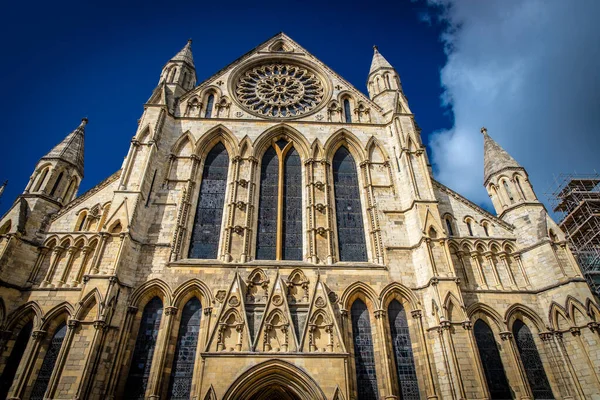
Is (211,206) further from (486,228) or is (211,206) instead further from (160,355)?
(486,228)

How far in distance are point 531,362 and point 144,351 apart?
474 inches

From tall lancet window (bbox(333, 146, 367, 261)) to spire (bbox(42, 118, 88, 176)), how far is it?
36.2ft

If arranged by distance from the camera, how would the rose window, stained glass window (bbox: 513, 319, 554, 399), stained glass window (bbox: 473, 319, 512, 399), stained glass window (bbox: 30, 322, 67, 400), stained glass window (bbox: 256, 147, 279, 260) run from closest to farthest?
stained glass window (bbox: 30, 322, 67, 400) < stained glass window (bbox: 473, 319, 512, 399) < stained glass window (bbox: 513, 319, 554, 399) < stained glass window (bbox: 256, 147, 279, 260) < the rose window

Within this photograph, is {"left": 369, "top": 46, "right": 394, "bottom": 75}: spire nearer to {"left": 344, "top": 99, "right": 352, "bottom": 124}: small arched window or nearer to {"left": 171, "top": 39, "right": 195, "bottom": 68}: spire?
{"left": 344, "top": 99, "right": 352, "bottom": 124}: small arched window

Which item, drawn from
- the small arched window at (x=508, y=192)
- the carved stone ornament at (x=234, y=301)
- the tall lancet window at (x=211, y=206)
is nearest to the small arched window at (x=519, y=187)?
the small arched window at (x=508, y=192)

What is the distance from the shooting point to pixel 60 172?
599 inches

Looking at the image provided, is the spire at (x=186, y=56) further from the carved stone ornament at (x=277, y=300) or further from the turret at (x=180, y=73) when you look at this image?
the carved stone ornament at (x=277, y=300)

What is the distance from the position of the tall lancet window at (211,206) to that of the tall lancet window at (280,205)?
157cm

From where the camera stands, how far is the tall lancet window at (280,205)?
13.9 metres

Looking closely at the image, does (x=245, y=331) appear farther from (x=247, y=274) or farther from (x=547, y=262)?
(x=547, y=262)

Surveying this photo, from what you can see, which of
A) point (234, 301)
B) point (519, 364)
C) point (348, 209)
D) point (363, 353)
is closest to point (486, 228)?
point (519, 364)

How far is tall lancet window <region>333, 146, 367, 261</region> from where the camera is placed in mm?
14062

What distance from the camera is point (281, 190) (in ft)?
50.5

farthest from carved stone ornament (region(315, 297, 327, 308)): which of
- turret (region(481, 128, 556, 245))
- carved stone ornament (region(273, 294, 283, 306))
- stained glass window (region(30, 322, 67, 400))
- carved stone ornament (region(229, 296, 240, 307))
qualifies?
turret (region(481, 128, 556, 245))
